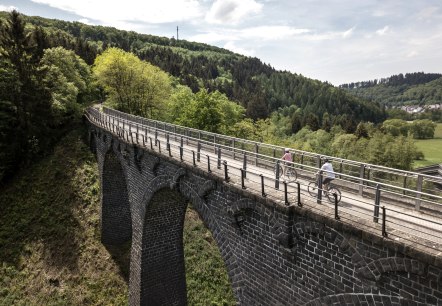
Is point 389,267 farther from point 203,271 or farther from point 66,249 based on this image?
point 66,249

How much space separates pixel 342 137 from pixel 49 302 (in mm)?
81419

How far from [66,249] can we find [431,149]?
395 feet

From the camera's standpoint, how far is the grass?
9512cm

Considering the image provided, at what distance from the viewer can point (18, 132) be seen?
36.7 metres

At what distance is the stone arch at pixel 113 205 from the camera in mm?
30609

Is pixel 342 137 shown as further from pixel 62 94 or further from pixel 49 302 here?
pixel 49 302

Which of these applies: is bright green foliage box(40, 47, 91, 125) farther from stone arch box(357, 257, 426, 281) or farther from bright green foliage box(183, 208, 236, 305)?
stone arch box(357, 257, 426, 281)

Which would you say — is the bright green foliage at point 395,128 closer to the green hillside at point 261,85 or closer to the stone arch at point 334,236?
the green hillside at point 261,85

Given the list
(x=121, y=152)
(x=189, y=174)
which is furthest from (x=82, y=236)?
(x=189, y=174)

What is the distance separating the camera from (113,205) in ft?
103

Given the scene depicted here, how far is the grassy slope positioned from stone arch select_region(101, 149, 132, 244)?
1229 millimetres

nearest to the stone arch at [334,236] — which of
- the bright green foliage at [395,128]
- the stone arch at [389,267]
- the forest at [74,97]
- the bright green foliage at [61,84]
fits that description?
the stone arch at [389,267]

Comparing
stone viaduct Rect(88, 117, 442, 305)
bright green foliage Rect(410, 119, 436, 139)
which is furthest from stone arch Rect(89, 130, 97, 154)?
bright green foliage Rect(410, 119, 436, 139)

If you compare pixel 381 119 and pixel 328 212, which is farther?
pixel 381 119
